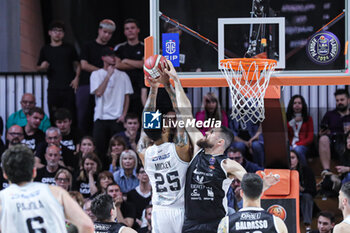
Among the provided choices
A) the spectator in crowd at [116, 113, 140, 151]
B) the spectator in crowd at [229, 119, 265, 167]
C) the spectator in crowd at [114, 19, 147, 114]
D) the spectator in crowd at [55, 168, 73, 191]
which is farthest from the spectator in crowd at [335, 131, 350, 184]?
the spectator in crowd at [55, 168, 73, 191]

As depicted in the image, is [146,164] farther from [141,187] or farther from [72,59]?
[72,59]

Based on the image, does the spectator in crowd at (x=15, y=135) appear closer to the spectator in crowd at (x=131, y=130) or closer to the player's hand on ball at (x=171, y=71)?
the spectator in crowd at (x=131, y=130)

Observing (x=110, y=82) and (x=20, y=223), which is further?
(x=110, y=82)

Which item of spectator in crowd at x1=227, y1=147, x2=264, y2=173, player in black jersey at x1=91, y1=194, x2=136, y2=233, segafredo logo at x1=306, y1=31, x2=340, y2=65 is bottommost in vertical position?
player in black jersey at x1=91, y1=194, x2=136, y2=233

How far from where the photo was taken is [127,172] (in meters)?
9.84

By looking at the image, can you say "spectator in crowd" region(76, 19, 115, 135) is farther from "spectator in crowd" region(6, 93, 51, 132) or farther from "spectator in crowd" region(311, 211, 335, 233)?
"spectator in crowd" region(311, 211, 335, 233)

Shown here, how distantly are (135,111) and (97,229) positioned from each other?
4.67 metres

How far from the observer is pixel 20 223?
15.3 ft

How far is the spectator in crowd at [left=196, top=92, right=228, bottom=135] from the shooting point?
10273mm

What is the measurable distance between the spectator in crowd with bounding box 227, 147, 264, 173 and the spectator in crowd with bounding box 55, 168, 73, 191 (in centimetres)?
224

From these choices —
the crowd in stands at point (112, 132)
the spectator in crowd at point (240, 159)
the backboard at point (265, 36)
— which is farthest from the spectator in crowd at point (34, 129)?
the backboard at point (265, 36)

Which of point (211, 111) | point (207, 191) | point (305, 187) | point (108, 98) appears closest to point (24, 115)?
point (108, 98)

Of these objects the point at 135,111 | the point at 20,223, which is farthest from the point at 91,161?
the point at 20,223

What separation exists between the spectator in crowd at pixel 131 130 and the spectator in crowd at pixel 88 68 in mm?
781
